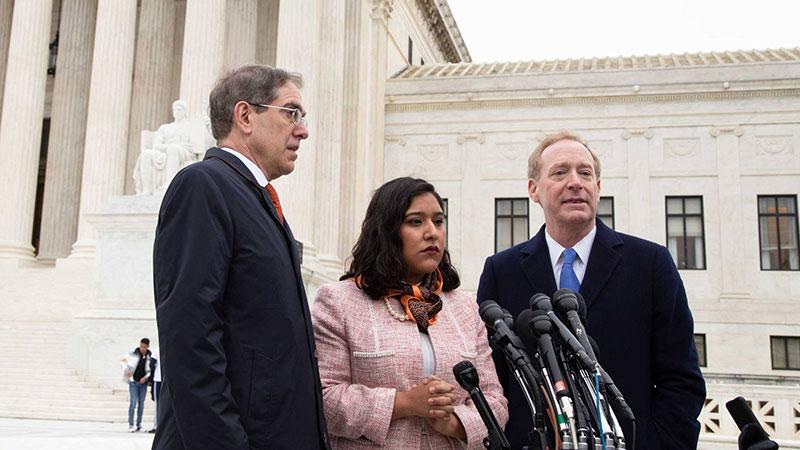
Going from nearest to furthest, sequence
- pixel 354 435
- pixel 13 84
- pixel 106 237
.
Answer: pixel 354 435, pixel 106 237, pixel 13 84

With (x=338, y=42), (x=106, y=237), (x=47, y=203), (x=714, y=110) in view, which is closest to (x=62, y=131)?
(x=47, y=203)

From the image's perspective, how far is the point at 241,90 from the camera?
3506 mm

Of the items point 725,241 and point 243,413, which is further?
point 725,241

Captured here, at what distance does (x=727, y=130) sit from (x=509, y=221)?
8.60 meters

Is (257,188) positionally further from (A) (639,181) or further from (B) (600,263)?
(A) (639,181)

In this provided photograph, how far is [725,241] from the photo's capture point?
28.5m

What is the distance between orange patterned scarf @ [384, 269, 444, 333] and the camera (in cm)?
371

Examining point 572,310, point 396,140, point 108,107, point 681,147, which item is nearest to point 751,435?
point 572,310

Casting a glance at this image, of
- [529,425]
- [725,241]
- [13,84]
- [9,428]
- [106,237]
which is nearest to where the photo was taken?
[529,425]

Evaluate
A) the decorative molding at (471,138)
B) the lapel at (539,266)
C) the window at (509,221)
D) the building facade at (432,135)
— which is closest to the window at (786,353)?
the building facade at (432,135)

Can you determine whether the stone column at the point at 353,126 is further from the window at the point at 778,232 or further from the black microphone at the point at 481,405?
the black microphone at the point at 481,405

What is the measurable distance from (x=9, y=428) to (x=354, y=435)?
34.4 feet

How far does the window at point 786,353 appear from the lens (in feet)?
88.4

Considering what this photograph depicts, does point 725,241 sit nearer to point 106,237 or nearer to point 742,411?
point 106,237
